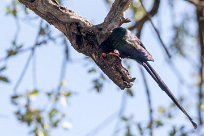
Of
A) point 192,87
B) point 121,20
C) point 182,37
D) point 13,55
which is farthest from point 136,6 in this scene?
point 121,20

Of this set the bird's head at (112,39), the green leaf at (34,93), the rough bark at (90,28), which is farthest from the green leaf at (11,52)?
the bird's head at (112,39)

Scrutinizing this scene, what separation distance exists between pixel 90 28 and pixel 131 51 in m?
0.19

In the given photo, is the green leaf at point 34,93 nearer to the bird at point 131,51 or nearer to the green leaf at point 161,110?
the green leaf at point 161,110

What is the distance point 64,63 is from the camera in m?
3.50

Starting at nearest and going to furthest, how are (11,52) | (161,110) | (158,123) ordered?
(11,52)
(158,123)
(161,110)

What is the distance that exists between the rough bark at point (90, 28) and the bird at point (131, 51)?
34 mm

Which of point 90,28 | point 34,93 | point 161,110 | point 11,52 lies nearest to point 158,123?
point 161,110

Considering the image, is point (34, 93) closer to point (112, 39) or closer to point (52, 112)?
point (52, 112)

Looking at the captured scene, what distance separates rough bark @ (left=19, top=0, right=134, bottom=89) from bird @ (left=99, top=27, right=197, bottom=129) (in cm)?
3

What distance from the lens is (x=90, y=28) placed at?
1.75 meters

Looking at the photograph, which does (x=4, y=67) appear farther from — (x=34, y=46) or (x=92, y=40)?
(x=92, y=40)

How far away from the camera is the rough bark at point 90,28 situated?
1.71 metres

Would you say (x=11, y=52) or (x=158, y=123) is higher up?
(x=11, y=52)

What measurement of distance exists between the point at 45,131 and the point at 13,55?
0.53m
